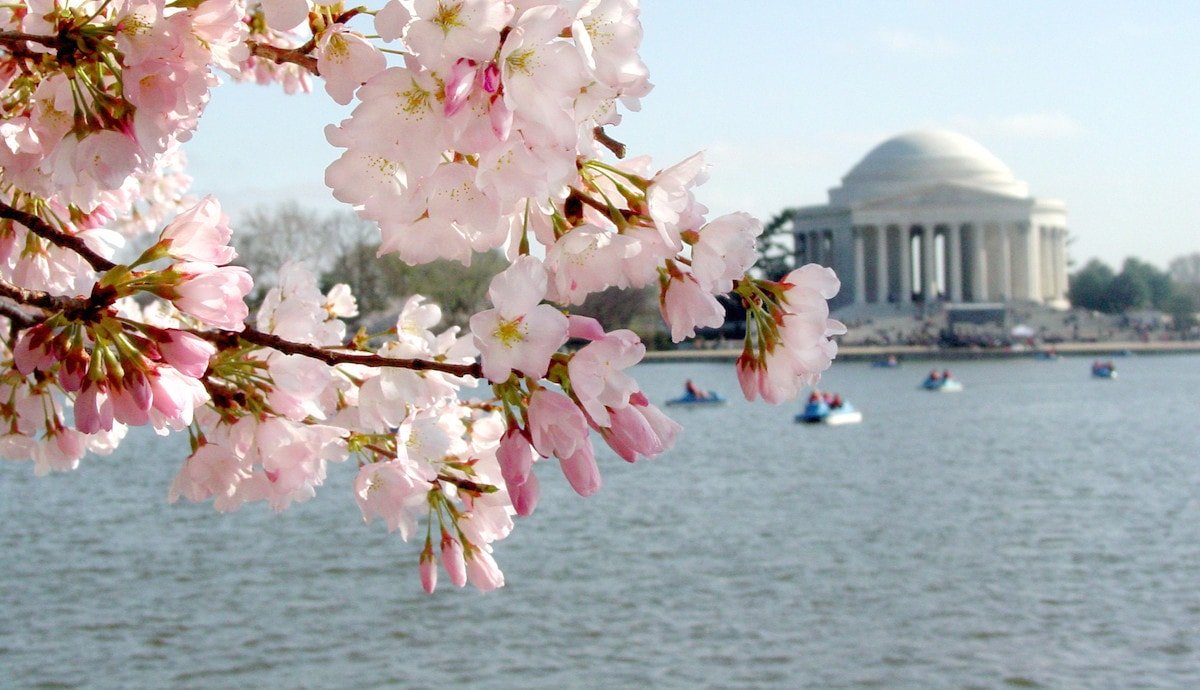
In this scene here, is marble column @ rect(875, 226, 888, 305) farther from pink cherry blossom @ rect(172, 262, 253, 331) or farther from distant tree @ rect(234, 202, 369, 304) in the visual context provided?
pink cherry blossom @ rect(172, 262, 253, 331)

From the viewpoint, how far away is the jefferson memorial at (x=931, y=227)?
88000mm

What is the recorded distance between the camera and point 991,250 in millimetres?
91125

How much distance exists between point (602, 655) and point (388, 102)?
34.1 feet

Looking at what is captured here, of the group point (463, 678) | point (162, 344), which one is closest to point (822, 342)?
point (162, 344)

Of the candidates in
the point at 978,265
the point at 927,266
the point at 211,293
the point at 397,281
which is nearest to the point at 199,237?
the point at 211,293

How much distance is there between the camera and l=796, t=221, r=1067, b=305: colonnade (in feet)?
293

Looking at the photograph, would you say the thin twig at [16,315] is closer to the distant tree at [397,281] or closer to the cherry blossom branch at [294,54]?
the cherry blossom branch at [294,54]

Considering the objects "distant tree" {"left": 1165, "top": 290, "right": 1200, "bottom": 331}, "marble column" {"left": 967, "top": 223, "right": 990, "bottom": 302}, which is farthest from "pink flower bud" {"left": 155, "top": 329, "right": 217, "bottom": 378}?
"marble column" {"left": 967, "top": 223, "right": 990, "bottom": 302}

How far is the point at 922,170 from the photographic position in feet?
293

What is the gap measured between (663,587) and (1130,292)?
275ft

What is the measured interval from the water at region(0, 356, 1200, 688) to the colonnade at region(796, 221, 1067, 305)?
65.6 meters

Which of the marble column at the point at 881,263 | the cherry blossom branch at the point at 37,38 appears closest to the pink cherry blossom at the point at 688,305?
the cherry blossom branch at the point at 37,38

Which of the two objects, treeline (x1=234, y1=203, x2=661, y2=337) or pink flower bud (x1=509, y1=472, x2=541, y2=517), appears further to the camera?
treeline (x1=234, y1=203, x2=661, y2=337)

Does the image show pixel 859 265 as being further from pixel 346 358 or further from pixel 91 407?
pixel 91 407
